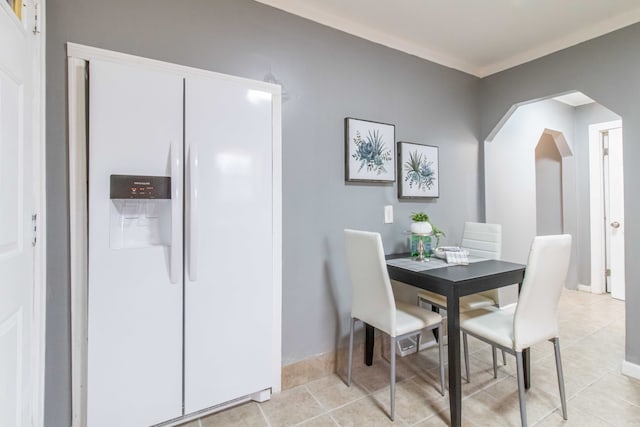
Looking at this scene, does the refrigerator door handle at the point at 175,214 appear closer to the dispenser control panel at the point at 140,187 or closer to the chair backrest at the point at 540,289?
the dispenser control panel at the point at 140,187

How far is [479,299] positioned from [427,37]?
2070 millimetres

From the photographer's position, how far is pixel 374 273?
73.0 inches

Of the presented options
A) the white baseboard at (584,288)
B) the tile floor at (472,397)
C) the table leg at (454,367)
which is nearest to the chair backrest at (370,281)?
the table leg at (454,367)

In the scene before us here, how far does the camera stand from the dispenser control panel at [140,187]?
1449 millimetres

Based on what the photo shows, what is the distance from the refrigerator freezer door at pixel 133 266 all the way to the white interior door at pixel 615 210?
477 centimetres

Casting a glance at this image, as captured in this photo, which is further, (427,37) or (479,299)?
(427,37)

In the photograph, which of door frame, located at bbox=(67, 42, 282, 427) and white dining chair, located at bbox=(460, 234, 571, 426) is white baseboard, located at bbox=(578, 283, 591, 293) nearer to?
white dining chair, located at bbox=(460, 234, 571, 426)

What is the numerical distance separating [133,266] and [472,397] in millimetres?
2052

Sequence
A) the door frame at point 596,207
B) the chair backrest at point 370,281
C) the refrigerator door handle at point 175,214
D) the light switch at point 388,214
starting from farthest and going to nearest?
the door frame at point 596,207
the light switch at point 388,214
the chair backrest at point 370,281
the refrigerator door handle at point 175,214

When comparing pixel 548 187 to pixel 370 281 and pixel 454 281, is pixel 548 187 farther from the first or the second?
pixel 370 281

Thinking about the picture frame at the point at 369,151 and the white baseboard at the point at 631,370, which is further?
the picture frame at the point at 369,151
